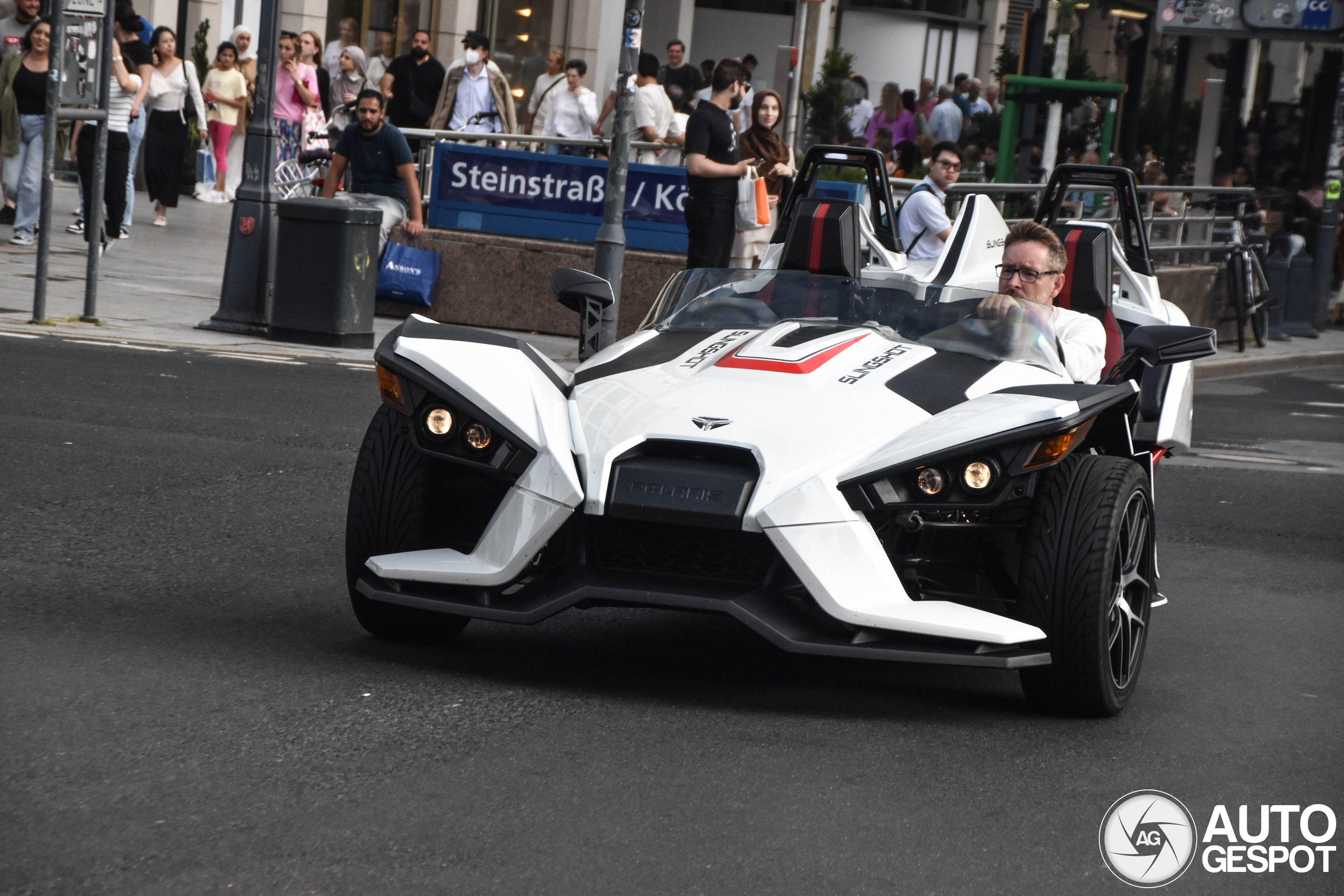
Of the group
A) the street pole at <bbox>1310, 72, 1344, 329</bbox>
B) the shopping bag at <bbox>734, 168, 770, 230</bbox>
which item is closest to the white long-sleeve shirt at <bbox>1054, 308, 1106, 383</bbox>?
the shopping bag at <bbox>734, 168, 770, 230</bbox>

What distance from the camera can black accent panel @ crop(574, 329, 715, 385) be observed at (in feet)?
18.4

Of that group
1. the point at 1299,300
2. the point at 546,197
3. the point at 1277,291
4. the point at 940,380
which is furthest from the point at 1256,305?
the point at 940,380

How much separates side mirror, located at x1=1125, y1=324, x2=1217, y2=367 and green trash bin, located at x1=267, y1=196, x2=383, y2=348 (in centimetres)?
743

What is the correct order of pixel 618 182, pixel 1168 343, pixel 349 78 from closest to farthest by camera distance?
pixel 1168 343 < pixel 618 182 < pixel 349 78

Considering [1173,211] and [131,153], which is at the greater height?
[1173,211]

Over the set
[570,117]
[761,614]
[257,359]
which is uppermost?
[570,117]

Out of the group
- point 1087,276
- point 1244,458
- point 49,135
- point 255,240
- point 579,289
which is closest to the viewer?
point 579,289

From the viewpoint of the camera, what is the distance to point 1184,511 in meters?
9.18

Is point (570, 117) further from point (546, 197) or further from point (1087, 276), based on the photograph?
point (1087, 276)

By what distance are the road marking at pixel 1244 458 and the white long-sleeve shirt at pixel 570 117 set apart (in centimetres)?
906

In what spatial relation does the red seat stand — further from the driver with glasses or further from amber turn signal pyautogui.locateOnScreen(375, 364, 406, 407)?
amber turn signal pyautogui.locateOnScreen(375, 364, 406, 407)

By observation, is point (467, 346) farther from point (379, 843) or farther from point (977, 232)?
point (977, 232)

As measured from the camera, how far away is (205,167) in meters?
23.6

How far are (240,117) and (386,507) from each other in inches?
696
